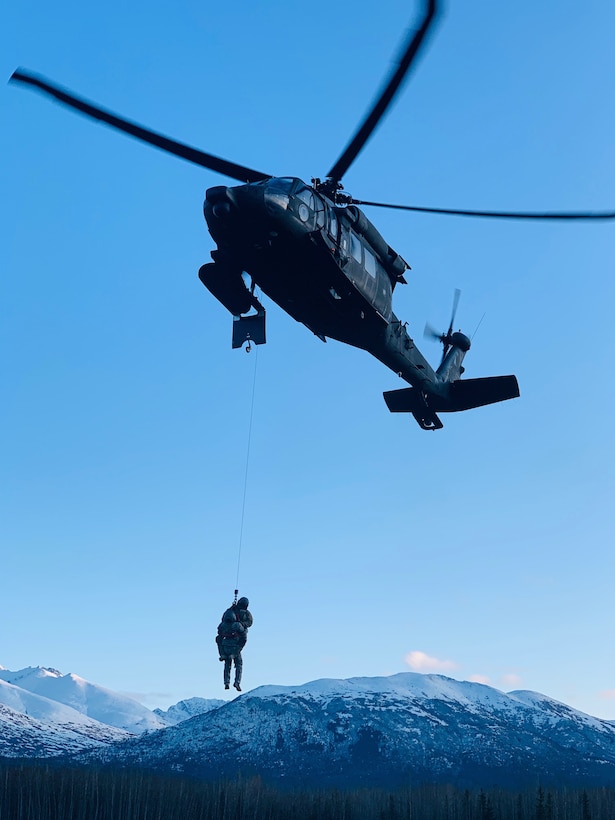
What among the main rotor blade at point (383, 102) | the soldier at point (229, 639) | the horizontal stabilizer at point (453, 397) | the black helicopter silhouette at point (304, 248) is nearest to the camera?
the main rotor blade at point (383, 102)

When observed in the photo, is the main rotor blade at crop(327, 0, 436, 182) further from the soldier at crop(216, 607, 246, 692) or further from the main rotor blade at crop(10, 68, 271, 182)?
the soldier at crop(216, 607, 246, 692)

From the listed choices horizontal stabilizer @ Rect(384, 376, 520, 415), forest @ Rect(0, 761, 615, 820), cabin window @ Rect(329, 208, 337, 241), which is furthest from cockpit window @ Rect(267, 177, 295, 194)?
forest @ Rect(0, 761, 615, 820)

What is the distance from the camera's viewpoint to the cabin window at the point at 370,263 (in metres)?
27.3

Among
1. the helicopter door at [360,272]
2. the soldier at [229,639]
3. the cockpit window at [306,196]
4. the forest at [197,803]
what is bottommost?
the forest at [197,803]

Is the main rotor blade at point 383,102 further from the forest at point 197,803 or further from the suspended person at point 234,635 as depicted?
the forest at point 197,803

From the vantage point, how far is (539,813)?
14112 cm

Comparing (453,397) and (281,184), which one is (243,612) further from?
(281,184)

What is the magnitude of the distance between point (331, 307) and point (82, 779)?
125 m

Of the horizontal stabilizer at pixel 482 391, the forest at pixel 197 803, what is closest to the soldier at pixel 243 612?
the horizontal stabilizer at pixel 482 391

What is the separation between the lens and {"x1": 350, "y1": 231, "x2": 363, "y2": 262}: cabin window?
2650 cm

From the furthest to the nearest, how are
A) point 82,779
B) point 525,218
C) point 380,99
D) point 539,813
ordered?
point 539,813
point 82,779
point 525,218
point 380,99

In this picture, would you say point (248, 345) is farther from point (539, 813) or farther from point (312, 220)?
point (539, 813)

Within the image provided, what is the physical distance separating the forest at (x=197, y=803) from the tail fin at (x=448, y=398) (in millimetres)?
93826

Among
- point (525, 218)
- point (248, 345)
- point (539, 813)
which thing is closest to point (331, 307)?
point (248, 345)
